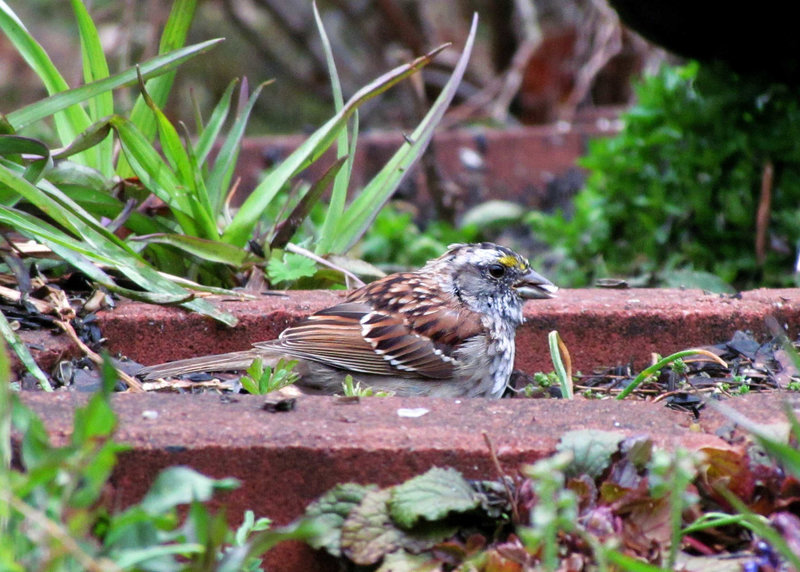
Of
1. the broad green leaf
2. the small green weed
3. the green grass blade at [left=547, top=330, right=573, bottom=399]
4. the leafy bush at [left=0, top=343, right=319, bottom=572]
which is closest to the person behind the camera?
the leafy bush at [left=0, top=343, right=319, bottom=572]

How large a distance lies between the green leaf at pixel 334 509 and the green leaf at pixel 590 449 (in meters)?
0.39

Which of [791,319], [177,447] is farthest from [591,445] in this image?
[791,319]

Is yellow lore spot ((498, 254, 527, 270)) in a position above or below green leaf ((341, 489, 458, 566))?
below

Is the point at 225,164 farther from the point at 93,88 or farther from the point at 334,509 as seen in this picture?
the point at 334,509

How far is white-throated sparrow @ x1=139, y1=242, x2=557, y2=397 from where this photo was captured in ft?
10.5

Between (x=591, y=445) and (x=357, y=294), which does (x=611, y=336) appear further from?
(x=591, y=445)

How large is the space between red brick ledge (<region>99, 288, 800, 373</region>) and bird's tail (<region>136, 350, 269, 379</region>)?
0.38 ft

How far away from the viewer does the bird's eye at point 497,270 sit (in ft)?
11.9

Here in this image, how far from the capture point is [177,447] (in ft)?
6.98

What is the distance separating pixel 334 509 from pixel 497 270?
5.57ft

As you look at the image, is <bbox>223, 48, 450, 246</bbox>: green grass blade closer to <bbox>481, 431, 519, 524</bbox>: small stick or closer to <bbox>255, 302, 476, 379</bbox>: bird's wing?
<bbox>255, 302, 476, 379</bbox>: bird's wing

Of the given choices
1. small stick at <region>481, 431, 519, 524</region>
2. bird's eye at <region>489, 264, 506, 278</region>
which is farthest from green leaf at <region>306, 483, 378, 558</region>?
bird's eye at <region>489, 264, 506, 278</region>

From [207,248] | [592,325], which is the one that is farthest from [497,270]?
[207,248]

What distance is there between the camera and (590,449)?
83.3 inches
